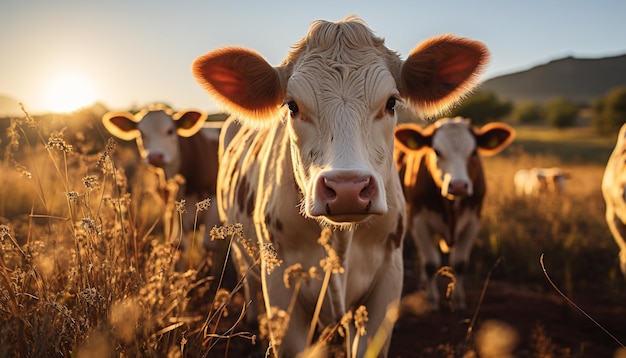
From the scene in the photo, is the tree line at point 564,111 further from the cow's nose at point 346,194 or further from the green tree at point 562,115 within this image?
the cow's nose at point 346,194

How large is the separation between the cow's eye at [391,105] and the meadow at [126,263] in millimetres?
1052

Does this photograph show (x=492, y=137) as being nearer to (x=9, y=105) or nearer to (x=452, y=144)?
(x=452, y=144)

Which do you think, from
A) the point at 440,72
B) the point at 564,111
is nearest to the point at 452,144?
the point at 440,72

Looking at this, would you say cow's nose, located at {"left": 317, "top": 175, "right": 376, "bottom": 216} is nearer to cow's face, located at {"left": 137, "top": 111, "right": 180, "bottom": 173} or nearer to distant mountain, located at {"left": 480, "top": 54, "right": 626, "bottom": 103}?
cow's face, located at {"left": 137, "top": 111, "right": 180, "bottom": 173}

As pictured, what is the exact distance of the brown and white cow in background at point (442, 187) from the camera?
5.93 meters

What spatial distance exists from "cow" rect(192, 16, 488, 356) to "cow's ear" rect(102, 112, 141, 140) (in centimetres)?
464

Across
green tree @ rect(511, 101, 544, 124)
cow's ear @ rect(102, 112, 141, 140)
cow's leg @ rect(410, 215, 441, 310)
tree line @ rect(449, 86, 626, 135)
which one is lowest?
green tree @ rect(511, 101, 544, 124)

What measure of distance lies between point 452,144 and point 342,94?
382 cm

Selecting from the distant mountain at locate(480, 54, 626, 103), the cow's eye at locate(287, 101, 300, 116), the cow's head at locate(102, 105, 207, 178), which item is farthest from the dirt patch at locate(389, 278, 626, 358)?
the distant mountain at locate(480, 54, 626, 103)

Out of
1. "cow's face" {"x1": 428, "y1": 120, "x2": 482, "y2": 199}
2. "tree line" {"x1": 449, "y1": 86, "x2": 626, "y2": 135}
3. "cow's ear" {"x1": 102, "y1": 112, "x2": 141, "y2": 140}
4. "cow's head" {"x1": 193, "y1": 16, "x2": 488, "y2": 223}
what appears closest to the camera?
"cow's head" {"x1": 193, "y1": 16, "x2": 488, "y2": 223}

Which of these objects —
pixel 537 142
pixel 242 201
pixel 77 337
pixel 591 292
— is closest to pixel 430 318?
pixel 591 292

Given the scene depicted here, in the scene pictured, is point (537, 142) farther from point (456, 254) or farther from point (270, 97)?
point (270, 97)

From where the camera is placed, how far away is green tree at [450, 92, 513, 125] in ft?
225

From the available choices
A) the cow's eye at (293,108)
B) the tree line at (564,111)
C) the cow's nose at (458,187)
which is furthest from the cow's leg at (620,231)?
the tree line at (564,111)
